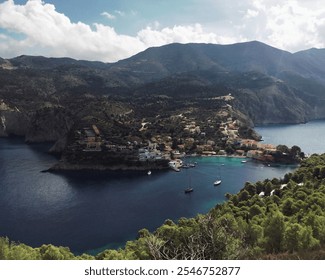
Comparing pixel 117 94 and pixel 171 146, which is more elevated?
pixel 117 94

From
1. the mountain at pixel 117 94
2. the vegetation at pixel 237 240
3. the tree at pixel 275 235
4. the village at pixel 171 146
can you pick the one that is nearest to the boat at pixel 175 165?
the village at pixel 171 146

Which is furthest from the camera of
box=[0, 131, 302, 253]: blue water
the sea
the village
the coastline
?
the village

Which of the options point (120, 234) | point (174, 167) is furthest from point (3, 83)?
point (120, 234)

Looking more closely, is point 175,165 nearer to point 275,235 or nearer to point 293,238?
point 275,235

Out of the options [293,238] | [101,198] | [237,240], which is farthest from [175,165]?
[237,240]

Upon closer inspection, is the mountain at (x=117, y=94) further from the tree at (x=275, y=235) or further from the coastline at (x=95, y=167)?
the tree at (x=275, y=235)

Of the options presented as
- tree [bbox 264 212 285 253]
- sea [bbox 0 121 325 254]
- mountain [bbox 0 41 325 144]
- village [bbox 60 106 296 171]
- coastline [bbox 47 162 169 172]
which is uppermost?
mountain [bbox 0 41 325 144]

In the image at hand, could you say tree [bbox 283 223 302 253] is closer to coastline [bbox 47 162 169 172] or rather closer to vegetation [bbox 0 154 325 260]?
vegetation [bbox 0 154 325 260]

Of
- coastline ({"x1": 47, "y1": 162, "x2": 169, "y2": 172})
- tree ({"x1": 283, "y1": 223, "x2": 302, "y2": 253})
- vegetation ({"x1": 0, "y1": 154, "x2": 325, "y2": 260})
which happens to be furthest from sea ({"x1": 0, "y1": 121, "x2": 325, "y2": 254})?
tree ({"x1": 283, "y1": 223, "x2": 302, "y2": 253})
